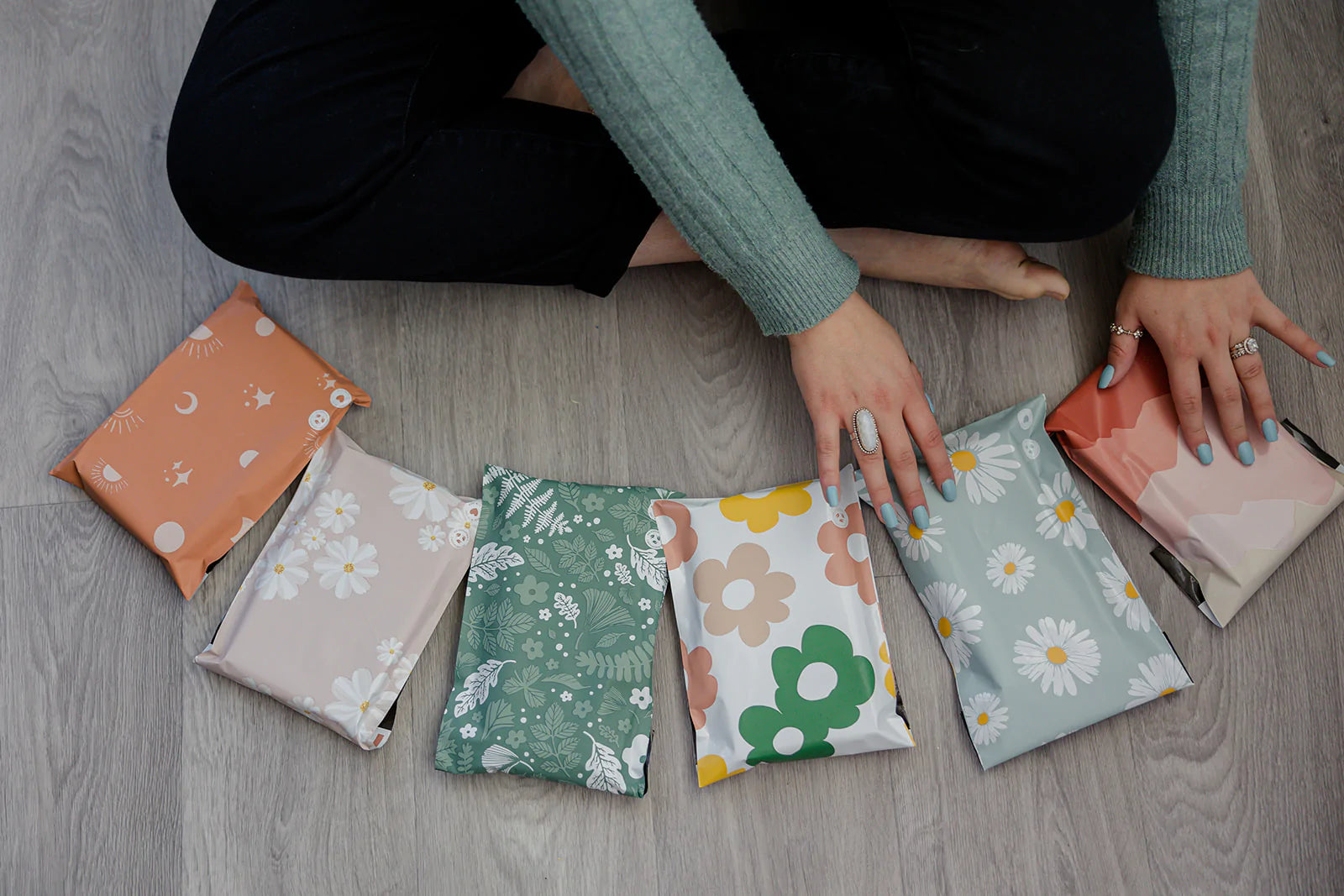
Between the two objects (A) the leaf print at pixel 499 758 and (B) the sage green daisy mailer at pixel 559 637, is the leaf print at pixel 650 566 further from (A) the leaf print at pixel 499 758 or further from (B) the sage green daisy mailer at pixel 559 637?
(A) the leaf print at pixel 499 758

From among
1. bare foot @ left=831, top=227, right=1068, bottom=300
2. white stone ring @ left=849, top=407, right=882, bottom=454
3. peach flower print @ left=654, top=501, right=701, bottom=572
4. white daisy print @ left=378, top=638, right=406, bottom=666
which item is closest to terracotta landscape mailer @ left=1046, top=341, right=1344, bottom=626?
bare foot @ left=831, top=227, right=1068, bottom=300

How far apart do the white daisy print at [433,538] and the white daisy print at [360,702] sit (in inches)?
4.5

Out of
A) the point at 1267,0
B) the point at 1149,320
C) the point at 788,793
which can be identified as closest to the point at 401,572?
the point at 788,793

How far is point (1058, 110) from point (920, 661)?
0.46 m

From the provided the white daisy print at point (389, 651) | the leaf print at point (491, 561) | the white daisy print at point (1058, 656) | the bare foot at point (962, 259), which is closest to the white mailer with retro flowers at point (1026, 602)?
the white daisy print at point (1058, 656)

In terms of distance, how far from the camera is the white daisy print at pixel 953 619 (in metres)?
0.78

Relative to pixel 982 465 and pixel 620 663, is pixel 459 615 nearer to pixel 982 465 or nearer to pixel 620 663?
pixel 620 663

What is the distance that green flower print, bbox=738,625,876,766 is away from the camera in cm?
76

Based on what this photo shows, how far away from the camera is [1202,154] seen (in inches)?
27.7

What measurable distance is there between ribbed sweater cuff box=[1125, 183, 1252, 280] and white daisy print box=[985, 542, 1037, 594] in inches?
10.2

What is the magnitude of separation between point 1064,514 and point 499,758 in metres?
0.53

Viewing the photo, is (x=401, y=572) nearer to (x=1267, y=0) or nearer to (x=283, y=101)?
(x=283, y=101)

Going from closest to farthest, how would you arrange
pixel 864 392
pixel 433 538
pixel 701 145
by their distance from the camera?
1. pixel 701 145
2. pixel 864 392
3. pixel 433 538

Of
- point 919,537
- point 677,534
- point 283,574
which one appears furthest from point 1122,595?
point 283,574
